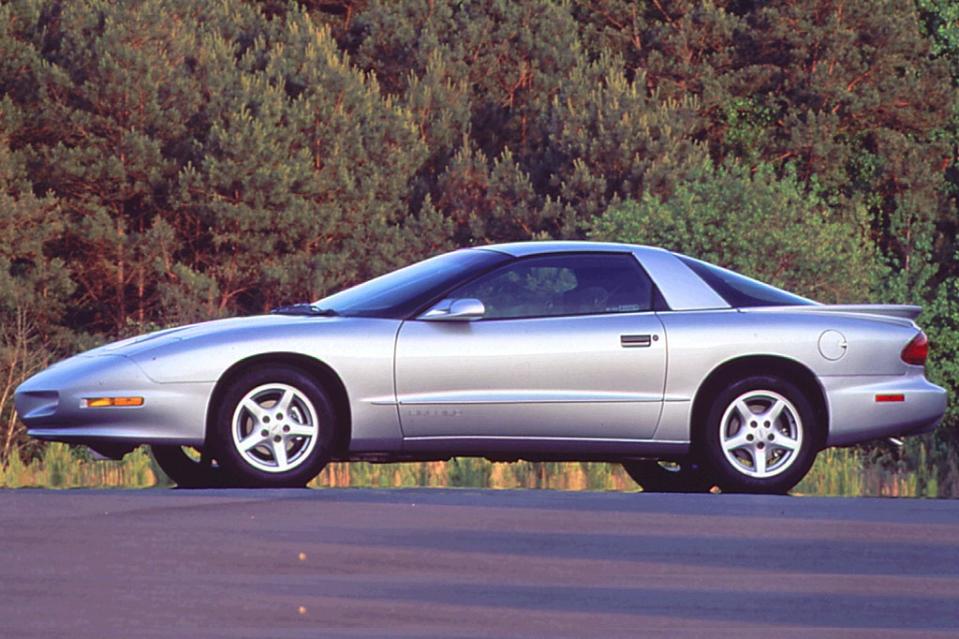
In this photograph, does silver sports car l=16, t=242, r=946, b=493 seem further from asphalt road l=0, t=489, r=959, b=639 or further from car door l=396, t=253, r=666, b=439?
asphalt road l=0, t=489, r=959, b=639

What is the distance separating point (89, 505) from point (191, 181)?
132ft

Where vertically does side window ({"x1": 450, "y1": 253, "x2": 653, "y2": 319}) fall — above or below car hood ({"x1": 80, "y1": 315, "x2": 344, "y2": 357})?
above

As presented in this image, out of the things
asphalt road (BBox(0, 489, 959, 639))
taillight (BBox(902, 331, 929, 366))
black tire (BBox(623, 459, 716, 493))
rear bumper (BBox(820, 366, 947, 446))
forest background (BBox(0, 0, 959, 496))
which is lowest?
asphalt road (BBox(0, 489, 959, 639))

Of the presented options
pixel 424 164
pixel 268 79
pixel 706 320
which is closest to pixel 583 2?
pixel 424 164

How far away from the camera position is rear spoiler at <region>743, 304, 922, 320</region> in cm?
1273

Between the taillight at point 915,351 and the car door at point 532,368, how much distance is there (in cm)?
148

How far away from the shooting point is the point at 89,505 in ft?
36.5

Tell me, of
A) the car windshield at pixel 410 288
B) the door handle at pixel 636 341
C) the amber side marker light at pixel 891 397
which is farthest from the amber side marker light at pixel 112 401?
the amber side marker light at pixel 891 397

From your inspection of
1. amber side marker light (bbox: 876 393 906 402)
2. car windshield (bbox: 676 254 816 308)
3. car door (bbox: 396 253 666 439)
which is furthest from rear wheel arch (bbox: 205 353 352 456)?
amber side marker light (bbox: 876 393 906 402)

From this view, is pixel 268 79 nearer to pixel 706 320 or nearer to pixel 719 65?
pixel 719 65

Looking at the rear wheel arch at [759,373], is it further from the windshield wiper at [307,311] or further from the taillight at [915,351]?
the windshield wiper at [307,311]

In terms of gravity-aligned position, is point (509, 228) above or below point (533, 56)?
below

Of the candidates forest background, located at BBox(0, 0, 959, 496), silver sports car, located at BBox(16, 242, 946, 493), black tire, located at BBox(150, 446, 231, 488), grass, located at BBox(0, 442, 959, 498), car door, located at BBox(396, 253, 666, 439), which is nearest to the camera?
silver sports car, located at BBox(16, 242, 946, 493)

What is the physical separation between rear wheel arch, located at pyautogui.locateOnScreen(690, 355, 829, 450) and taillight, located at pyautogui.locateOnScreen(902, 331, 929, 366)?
23.9 inches
